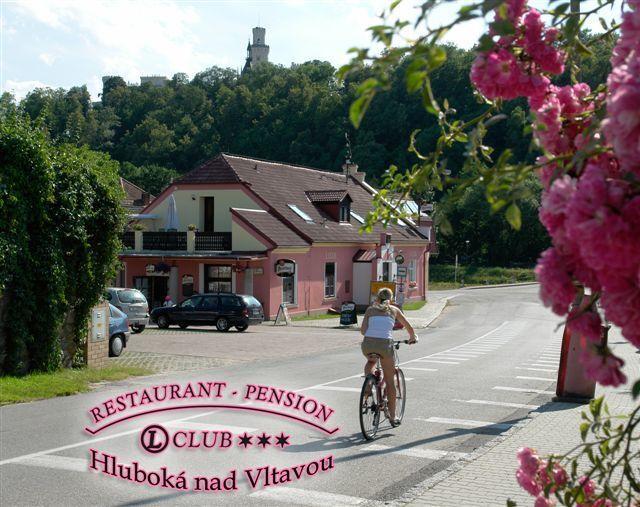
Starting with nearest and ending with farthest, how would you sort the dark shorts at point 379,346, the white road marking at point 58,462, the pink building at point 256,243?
1. the white road marking at point 58,462
2. the dark shorts at point 379,346
3. the pink building at point 256,243

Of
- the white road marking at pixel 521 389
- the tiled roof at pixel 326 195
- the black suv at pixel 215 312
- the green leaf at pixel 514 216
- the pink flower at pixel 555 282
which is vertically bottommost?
the white road marking at pixel 521 389

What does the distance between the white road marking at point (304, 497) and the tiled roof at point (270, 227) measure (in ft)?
93.8

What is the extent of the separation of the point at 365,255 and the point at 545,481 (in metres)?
41.9

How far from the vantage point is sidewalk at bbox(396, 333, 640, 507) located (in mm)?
7715

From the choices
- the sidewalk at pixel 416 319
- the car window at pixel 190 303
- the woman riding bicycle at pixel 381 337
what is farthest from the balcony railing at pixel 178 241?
the woman riding bicycle at pixel 381 337

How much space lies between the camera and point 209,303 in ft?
105

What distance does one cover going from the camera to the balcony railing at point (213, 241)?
124ft

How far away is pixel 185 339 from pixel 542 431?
18.0m

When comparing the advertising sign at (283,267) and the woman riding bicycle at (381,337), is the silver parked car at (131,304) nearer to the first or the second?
the advertising sign at (283,267)

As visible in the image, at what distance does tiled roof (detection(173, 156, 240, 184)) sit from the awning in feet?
27.5

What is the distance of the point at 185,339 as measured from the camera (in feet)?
89.5

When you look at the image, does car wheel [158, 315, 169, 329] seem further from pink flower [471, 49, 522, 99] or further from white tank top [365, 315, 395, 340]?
pink flower [471, 49, 522, 99]

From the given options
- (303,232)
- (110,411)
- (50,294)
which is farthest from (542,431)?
(303,232)

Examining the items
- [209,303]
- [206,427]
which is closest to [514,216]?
[206,427]
